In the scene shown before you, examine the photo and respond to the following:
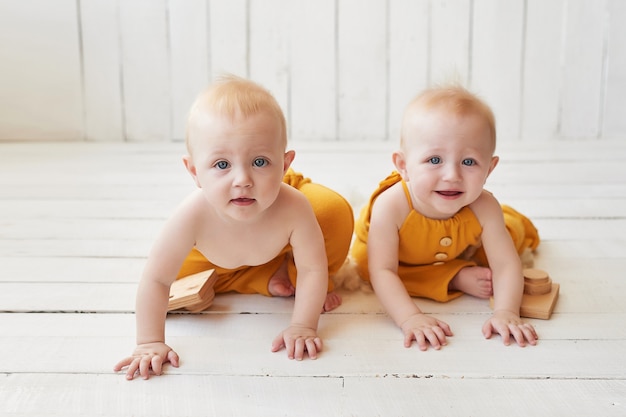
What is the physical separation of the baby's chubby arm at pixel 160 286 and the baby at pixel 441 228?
309 millimetres

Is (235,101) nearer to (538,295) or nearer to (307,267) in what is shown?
(307,267)

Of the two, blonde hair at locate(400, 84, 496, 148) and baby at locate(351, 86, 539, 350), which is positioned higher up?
blonde hair at locate(400, 84, 496, 148)

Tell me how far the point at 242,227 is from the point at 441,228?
328mm

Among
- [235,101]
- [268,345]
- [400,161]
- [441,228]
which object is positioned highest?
[235,101]

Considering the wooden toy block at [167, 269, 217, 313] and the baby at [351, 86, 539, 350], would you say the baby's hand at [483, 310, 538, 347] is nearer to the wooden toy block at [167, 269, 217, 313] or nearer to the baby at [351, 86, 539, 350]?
the baby at [351, 86, 539, 350]

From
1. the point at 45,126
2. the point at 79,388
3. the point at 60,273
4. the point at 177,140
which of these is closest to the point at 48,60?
the point at 45,126

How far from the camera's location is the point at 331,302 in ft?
3.98

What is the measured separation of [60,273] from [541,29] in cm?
214

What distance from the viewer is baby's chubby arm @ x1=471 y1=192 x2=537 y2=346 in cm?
108

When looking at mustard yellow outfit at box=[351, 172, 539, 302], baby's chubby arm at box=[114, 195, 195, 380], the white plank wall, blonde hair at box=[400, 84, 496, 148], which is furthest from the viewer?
the white plank wall

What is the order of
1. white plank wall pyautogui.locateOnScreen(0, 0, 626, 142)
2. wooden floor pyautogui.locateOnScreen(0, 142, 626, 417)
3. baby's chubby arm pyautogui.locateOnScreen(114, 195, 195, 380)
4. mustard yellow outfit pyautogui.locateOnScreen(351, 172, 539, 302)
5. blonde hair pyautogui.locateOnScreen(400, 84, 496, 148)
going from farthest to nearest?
white plank wall pyautogui.locateOnScreen(0, 0, 626, 142), mustard yellow outfit pyautogui.locateOnScreen(351, 172, 539, 302), blonde hair pyautogui.locateOnScreen(400, 84, 496, 148), baby's chubby arm pyautogui.locateOnScreen(114, 195, 195, 380), wooden floor pyautogui.locateOnScreen(0, 142, 626, 417)

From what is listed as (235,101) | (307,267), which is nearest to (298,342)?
(307,267)

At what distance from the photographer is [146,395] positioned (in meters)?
0.91

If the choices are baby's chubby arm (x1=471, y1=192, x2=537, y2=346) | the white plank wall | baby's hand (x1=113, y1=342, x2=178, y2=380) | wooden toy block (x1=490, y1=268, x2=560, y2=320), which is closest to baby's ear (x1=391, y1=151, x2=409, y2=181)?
baby's chubby arm (x1=471, y1=192, x2=537, y2=346)
